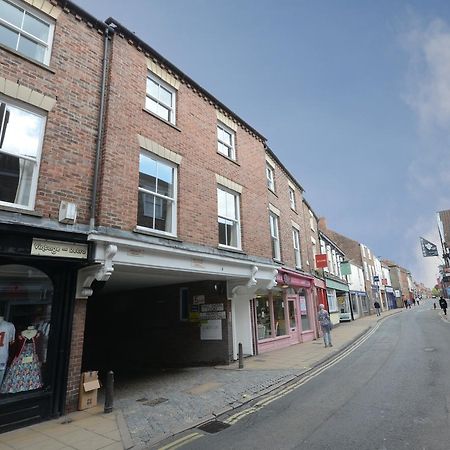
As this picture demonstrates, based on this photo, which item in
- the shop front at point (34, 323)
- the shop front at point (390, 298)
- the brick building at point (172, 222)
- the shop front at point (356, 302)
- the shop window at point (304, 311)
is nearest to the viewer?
the shop front at point (34, 323)

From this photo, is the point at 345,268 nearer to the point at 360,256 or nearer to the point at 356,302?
the point at 356,302

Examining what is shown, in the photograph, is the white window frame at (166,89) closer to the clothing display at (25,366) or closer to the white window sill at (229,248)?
the white window sill at (229,248)

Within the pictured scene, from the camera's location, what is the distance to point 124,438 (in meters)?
5.37

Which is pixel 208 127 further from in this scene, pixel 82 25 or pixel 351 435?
pixel 351 435

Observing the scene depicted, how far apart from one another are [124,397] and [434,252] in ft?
152

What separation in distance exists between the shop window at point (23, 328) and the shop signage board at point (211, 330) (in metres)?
6.38

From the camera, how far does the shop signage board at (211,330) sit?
12008 mm

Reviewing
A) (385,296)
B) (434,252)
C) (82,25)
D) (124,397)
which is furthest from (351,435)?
(385,296)

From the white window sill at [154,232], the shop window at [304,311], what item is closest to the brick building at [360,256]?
the shop window at [304,311]

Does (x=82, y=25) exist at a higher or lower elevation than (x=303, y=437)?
higher

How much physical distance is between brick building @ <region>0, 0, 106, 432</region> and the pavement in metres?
0.80

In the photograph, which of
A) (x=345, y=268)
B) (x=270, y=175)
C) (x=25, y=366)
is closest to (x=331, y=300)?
(x=345, y=268)

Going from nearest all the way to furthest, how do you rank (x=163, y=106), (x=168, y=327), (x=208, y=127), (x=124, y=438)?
(x=124, y=438), (x=163, y=106), (x=208, y=127), (x=168, y=327)

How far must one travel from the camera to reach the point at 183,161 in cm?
1021
